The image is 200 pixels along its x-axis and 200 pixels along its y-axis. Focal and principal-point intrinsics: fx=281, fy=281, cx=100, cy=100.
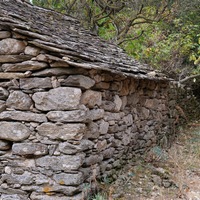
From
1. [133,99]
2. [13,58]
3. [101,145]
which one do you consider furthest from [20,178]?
[133,99]

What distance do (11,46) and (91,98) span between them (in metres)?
1.27

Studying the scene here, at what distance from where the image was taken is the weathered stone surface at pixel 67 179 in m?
3.66

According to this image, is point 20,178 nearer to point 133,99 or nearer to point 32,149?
point 32,149

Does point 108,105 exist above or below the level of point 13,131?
above

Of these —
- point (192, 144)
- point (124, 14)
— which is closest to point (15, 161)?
point (192, 144)

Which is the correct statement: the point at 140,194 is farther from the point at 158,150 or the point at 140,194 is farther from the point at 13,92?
the point at 13,92

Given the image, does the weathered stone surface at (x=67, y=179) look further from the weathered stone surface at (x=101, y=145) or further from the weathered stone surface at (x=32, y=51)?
the weathered stone surface at (x=32, y=51)

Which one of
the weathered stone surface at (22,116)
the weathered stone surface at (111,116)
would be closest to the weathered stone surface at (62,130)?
the weathered stone surface at (22,116)

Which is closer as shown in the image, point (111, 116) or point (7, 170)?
point (7, 170)

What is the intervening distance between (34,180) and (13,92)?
1199 millimetres

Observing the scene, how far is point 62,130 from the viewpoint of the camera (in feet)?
12.0

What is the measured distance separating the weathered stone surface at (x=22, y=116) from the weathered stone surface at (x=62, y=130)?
0.34 ft

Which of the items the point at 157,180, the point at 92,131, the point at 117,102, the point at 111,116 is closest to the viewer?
the point at 92,131

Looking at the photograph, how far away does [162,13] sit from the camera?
1013cm
